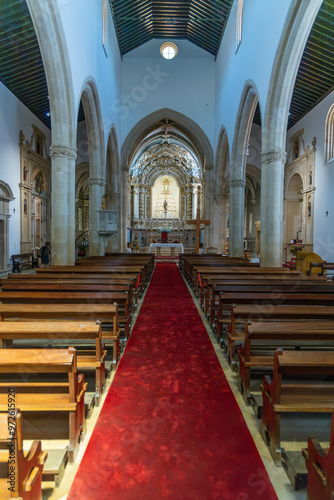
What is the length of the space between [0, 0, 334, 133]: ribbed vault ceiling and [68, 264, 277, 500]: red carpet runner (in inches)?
424

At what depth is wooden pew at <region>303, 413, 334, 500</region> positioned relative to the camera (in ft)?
4.92

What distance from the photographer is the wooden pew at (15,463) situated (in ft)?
4.41

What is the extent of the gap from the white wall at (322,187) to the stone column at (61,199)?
1029 cm

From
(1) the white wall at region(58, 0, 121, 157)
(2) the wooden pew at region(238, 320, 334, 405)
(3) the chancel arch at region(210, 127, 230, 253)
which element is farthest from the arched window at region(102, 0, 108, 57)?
(2) the wooden pew at region(238, 320, 334, 405)

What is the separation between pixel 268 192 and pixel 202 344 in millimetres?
6529

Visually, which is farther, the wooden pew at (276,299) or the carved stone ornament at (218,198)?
the carved stone ornament at (218,198)

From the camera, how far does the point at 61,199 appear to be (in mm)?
8938

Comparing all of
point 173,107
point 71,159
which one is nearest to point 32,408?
point 71,159

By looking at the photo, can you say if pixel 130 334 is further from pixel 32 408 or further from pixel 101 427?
pixel 32 408

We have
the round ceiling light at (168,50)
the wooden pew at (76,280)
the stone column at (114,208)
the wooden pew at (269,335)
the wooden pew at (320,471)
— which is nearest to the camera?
the wooden pew at (320,471)

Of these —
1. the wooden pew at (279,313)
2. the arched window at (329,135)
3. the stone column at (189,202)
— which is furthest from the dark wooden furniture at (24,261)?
the stone column at (189,202)

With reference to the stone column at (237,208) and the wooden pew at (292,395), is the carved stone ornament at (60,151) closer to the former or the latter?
the stone column at (237,208)

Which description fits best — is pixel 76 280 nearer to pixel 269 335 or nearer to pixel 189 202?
pixel 269 335

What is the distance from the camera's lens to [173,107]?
18.8 meters
